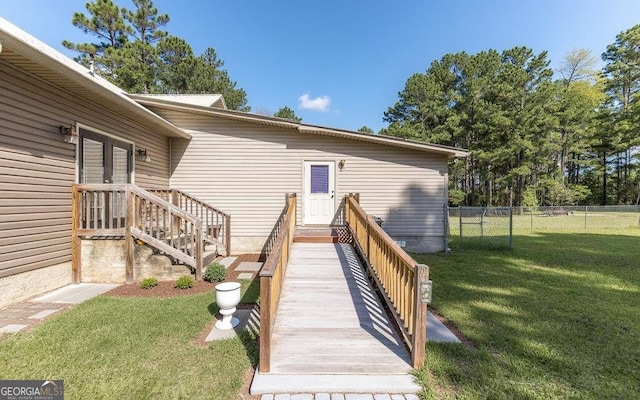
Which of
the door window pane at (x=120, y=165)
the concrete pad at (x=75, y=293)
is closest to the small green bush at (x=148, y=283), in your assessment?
the concrete pad at (x=75, y=293)

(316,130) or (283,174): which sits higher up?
(316,130)

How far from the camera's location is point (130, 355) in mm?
2652

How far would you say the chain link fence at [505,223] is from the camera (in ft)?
28.7

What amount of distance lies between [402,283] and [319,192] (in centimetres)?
532

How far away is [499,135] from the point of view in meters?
23.2

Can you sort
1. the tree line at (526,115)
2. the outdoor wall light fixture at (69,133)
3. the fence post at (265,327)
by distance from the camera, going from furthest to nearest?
the tree line at (526,115) → the outdoor wall light fixture at (69,133) → the fence post at (265,327)

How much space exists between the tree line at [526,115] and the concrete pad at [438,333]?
873 inches

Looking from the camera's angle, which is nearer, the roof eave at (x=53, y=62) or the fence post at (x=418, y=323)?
the fence post at (x=418, y=323)

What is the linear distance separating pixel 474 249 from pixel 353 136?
513 centimetres

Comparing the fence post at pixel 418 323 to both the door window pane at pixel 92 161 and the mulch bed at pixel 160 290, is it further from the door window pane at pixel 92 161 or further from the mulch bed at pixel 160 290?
the door window pane at pixel 92 161

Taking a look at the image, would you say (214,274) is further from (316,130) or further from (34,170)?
(316,130)

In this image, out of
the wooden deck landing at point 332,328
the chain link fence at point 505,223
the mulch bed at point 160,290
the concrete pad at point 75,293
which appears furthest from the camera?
the chain link fence at point 505,223

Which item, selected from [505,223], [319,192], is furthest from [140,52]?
[505,223]

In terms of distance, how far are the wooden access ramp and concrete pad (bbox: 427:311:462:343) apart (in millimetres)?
478
